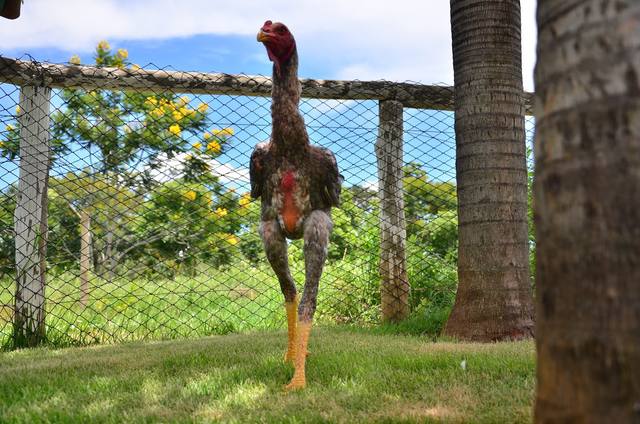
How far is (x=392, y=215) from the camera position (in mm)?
6188

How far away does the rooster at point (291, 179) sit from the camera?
3.30m

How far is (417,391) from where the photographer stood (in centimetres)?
281

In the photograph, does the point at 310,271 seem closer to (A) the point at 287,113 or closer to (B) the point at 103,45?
(A) the point at 287,113

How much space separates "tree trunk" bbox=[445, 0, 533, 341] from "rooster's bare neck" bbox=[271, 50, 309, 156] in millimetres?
1869

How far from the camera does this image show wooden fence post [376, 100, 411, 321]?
6.05 metres

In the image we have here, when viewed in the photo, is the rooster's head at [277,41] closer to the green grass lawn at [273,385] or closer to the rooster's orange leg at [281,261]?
the rooster's orange leg at [281,261]

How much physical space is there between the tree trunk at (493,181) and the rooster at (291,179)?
166 cm

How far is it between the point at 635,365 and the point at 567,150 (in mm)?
539

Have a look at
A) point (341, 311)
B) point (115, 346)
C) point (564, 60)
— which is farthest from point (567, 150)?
point (341, 311)

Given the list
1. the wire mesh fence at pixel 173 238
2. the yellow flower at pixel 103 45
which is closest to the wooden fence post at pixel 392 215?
the wire mesh fence at pixel 173 238

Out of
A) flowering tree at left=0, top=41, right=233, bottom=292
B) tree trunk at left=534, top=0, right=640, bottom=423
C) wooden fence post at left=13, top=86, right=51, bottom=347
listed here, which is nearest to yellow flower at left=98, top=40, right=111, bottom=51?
flowering tree at left=0, top=41, right=233, bottom=292

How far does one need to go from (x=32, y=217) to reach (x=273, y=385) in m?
3.40

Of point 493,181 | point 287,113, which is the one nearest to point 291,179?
point 287,113

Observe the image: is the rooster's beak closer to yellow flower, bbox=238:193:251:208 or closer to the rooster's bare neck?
the rooster's bare neck
